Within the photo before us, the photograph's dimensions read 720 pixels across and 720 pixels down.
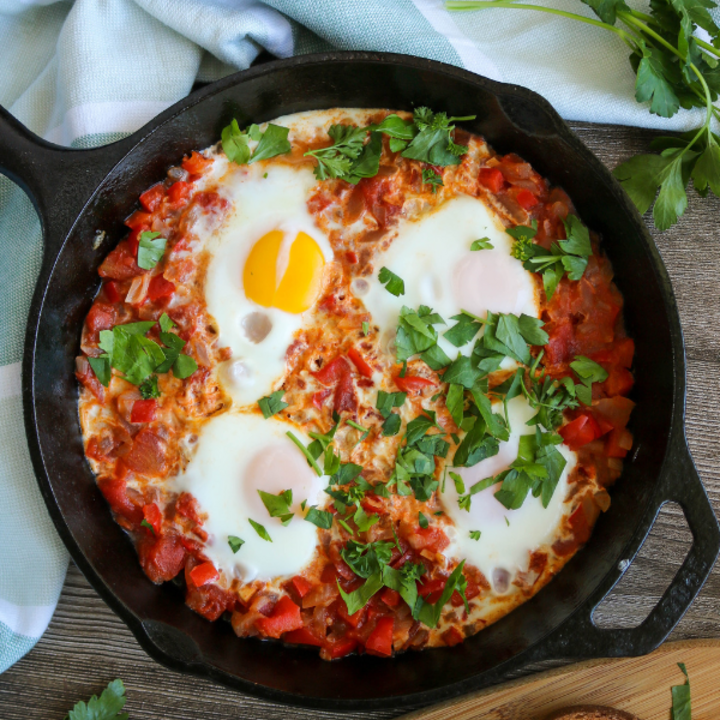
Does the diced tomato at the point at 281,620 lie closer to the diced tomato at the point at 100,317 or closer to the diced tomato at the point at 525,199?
the diced tomato at the point at 100,317

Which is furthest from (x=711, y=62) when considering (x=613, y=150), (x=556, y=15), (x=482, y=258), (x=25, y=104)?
(x=25, y=104)

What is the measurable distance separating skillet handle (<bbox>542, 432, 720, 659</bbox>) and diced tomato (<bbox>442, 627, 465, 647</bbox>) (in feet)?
1.59

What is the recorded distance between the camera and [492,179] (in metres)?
3.42

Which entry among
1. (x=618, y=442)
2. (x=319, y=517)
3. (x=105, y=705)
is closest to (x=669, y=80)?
(x=618, y=442)

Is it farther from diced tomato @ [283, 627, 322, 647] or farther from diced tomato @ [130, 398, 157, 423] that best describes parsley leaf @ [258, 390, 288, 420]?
diced tomato @ [283, 627, 322, 647]

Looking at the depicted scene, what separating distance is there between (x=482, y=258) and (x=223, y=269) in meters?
1.28

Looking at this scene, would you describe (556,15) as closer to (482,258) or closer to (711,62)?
(711,62)

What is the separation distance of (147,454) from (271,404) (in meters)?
0.66

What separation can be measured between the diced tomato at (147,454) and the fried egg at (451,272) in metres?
1.22

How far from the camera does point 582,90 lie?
354cm

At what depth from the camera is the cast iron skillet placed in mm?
3031

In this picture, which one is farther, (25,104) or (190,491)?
(25,104)

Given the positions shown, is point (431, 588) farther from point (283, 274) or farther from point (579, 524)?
point (283, 274)

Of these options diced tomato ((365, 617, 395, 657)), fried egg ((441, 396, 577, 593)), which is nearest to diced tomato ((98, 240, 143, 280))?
fried egg ((441, 396, 577, 593))
